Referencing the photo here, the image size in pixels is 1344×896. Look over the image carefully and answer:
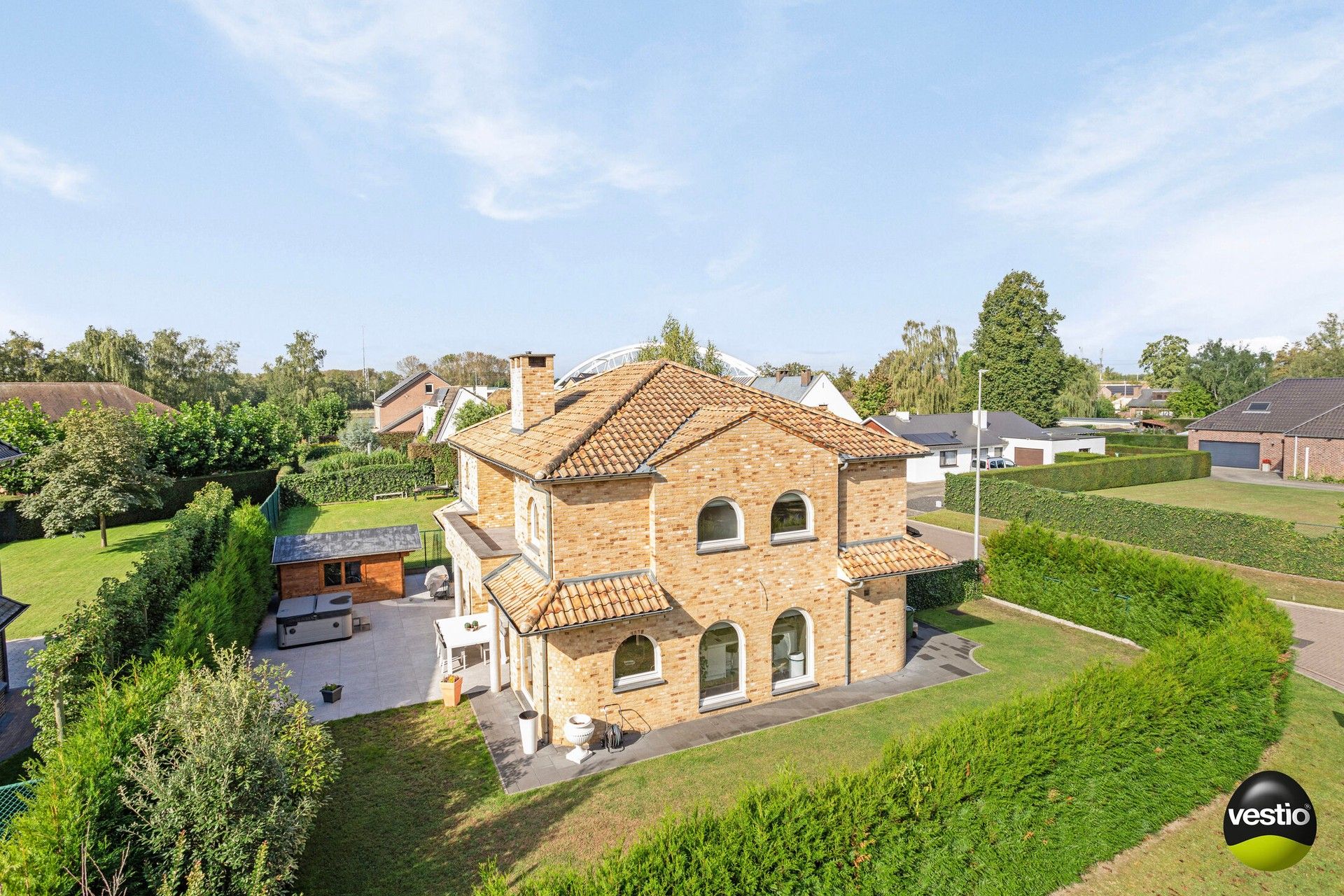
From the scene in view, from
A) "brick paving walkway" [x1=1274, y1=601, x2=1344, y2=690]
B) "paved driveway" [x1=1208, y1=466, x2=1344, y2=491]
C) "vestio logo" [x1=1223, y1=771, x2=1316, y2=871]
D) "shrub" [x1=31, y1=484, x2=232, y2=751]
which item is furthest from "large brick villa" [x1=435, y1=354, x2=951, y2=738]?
"paved driveway" [x1=1208, y1=466, x2=1344, y2=491]

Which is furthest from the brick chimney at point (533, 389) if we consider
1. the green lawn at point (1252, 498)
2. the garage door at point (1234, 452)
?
the garage door at point (1234, 452)

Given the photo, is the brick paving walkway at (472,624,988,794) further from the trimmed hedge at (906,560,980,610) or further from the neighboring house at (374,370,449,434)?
the neighboring house at (374,370,449,434)

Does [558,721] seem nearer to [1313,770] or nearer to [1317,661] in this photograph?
[1313,770]

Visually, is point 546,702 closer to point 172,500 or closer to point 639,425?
point 639,425

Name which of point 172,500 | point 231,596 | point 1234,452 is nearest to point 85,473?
point 172,500

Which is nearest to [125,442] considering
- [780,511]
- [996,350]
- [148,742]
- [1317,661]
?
[148,742]

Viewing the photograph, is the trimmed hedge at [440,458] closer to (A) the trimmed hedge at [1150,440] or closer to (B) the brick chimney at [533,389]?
(B) the brick chimney at [533,389]
